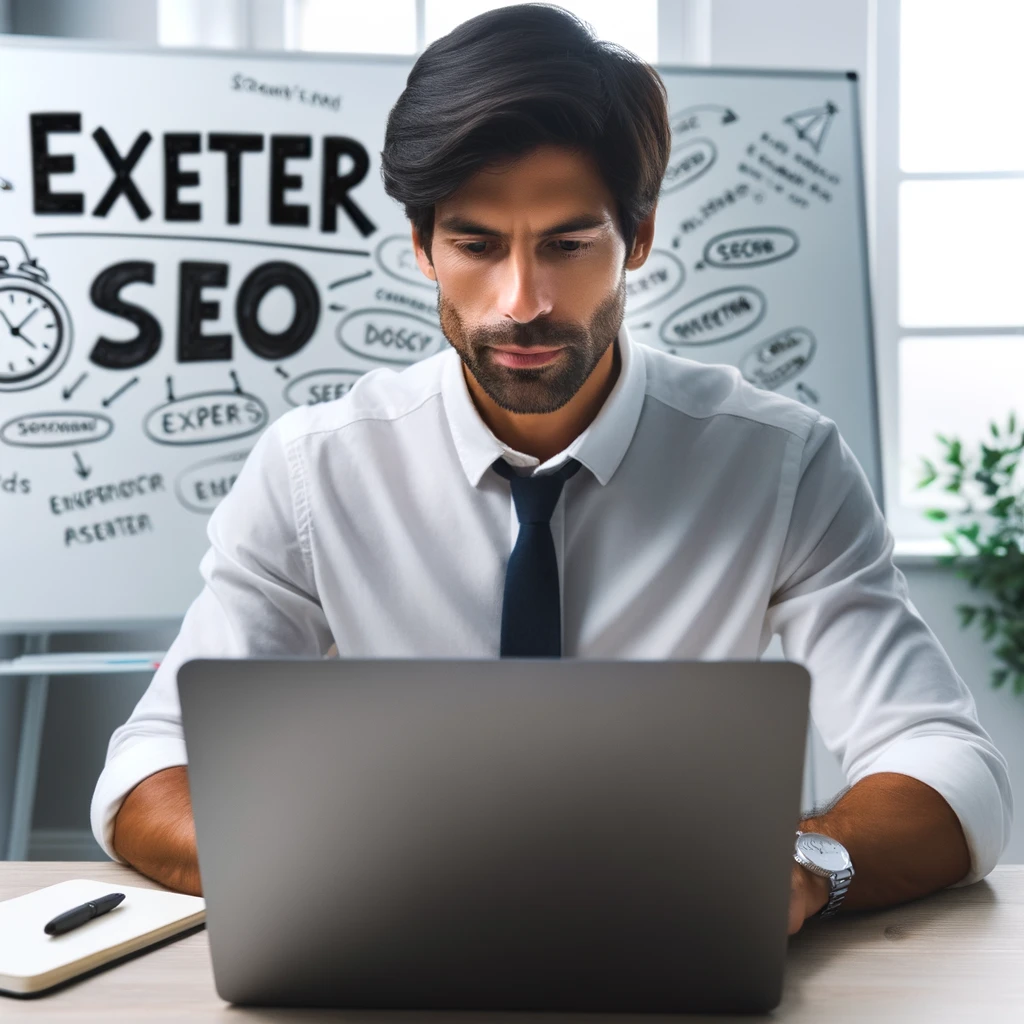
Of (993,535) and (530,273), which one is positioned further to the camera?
(993,535)

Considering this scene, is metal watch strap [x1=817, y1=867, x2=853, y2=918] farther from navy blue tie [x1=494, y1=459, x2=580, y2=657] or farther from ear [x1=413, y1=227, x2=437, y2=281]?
ear [x1=413, y1=227, x2=437, y2=281]

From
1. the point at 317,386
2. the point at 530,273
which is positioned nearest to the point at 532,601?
the point at 530,273

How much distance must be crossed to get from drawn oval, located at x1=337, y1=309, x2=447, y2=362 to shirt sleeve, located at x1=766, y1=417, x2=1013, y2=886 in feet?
3.31

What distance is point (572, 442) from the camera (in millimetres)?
1335

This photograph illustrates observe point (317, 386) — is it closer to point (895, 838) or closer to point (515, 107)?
point (515, 107)

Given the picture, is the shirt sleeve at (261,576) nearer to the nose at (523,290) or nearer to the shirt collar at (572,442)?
the shirt collar at (572,442)

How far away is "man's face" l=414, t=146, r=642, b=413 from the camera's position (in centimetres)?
117

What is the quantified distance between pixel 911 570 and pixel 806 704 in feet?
7.03

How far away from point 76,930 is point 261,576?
22.4 inches

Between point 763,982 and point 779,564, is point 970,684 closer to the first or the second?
point 779,564

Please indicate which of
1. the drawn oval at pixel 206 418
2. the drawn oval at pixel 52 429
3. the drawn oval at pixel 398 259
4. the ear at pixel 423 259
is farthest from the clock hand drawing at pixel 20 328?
the ear at pixel 423 259

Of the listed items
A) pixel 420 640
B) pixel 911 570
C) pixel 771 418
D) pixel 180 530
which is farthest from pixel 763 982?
pixel 911 570

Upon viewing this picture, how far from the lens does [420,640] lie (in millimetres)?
1274

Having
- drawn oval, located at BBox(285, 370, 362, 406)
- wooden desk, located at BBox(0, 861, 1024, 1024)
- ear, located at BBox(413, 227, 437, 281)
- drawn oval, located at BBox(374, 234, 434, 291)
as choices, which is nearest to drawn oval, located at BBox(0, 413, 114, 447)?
drawn oval, located at BBox(285, 370, 362, 406)
